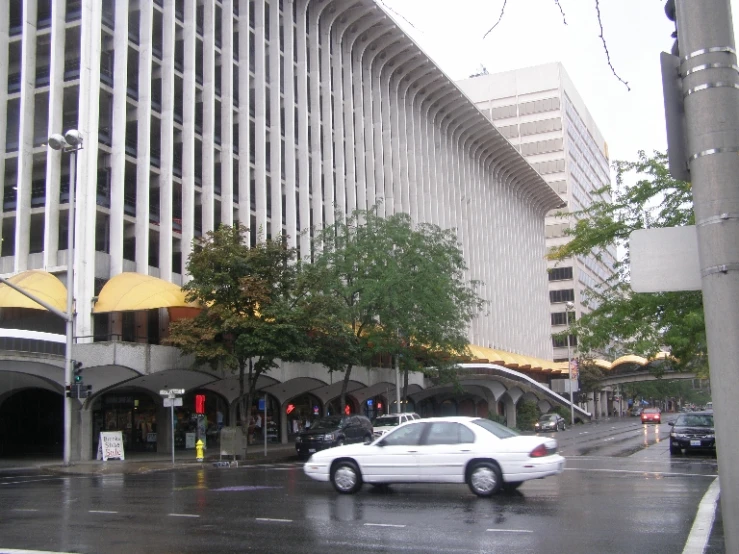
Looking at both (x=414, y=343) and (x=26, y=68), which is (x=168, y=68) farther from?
(x=414, y=343)

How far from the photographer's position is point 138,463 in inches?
1213

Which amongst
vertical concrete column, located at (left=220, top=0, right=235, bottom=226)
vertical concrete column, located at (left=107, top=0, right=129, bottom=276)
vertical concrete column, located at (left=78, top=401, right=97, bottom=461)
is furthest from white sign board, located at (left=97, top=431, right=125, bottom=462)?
vertical concrete column, located at (left=220, top=0, right=235, bottom=226)

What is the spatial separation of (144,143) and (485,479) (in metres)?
27.5

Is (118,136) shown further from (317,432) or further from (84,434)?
(317,432)

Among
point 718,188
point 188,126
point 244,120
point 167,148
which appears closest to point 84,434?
point 167,148

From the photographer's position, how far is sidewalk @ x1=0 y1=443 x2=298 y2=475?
2791 cm

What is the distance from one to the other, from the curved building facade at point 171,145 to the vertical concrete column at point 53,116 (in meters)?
0.08

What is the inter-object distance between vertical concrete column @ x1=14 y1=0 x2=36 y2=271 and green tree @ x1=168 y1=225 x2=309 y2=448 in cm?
761

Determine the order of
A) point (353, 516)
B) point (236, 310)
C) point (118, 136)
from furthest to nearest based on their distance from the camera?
point (118, 136) < point (236, 310) < point (353, 516)

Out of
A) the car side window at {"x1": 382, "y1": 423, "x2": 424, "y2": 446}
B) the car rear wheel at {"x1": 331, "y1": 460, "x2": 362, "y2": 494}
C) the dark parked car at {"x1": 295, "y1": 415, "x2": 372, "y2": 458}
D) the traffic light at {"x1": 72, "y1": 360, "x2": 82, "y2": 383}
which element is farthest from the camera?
the dark parked car at {"x1": 295, "y1": 415, "x2": 372, "y2": 458}

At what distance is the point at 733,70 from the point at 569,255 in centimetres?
2042

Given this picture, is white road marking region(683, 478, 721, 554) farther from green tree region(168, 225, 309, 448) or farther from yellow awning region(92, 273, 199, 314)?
yellow awning region(92, 273, 199, 314)

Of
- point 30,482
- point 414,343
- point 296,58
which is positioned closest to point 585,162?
point 296,58

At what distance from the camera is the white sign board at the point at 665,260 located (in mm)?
4328
